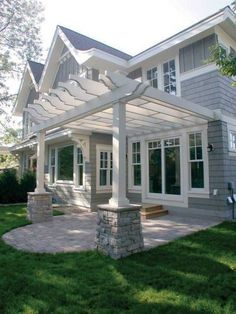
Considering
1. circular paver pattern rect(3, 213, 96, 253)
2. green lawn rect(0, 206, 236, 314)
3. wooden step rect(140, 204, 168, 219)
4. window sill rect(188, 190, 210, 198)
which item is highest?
window sill rect(188, 190, 210, 198)

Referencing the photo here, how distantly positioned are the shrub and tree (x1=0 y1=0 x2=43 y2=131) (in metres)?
7.91

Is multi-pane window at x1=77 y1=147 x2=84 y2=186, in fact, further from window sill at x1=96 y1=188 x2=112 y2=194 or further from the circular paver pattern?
the circular paver pattern

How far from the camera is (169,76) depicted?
30.5 feet

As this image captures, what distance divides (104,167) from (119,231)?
6.25 meters

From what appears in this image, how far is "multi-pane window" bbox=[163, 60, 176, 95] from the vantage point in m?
9.13

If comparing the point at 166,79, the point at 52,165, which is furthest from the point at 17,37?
the point at 166,79

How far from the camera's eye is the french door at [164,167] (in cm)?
881

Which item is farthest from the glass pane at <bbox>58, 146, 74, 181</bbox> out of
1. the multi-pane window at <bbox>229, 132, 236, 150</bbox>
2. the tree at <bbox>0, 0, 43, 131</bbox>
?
the tree at <bbox>0, 0, 43, 131</bbox>

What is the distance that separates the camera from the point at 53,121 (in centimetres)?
773

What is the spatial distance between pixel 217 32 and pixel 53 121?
223 inches

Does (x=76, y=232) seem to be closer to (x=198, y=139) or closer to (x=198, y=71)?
(x=198, y=139)

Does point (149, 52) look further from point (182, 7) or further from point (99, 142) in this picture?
point (99, 142)

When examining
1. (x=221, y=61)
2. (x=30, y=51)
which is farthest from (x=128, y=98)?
(x=30, y=51)

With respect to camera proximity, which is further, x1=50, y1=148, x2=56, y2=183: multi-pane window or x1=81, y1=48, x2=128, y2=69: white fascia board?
x1=50, y1=148, x2=56, y2=183: multi-pane window
